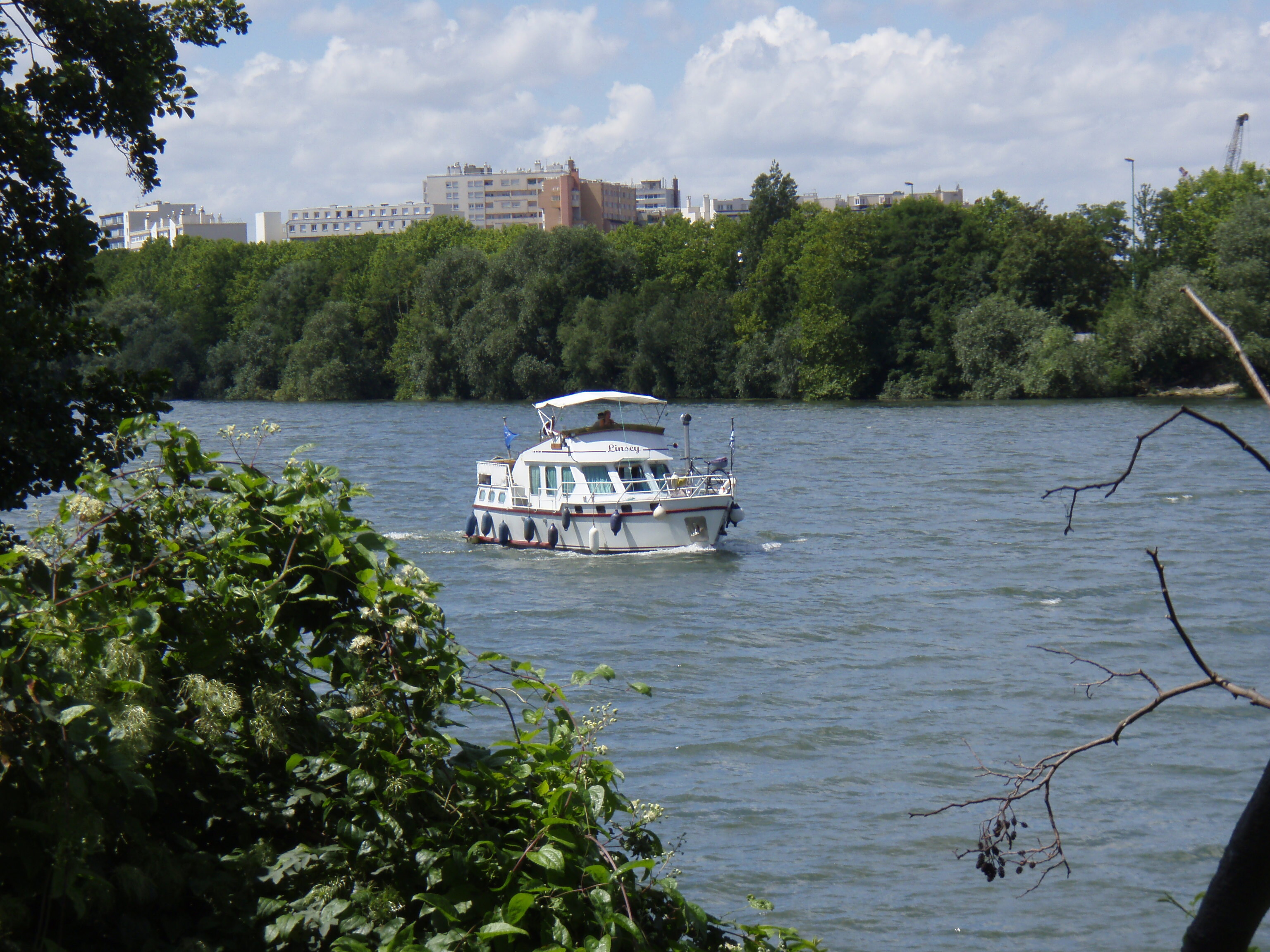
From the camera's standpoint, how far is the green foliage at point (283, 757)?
11.6 ft

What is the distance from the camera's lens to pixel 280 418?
7338 centimetres

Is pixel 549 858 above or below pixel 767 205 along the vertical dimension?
below

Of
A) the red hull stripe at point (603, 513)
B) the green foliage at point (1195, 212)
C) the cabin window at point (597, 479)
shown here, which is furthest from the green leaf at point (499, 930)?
the green foliage at point (1195, 212)

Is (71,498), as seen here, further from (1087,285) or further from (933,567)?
(1087,285)

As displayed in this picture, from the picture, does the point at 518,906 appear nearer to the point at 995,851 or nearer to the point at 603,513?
the point at 995,851

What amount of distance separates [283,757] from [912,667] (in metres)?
15.2

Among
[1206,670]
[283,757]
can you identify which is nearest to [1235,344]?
[1206,670]

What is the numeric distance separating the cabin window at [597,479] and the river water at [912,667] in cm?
160

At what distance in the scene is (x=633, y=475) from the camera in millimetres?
28938

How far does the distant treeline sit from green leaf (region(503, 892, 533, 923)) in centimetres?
5871

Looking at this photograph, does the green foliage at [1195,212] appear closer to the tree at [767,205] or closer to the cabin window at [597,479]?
the tree at [767,205]

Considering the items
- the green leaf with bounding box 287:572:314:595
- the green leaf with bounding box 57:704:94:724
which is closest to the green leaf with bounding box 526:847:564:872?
the green leaf with bounding box 287:572:314:595

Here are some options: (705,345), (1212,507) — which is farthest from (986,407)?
(1212,507)

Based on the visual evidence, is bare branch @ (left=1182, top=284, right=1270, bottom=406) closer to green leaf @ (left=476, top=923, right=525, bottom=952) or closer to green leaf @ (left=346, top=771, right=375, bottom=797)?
green leaf @ (left=476, top=923, right=525, bottom=952)
